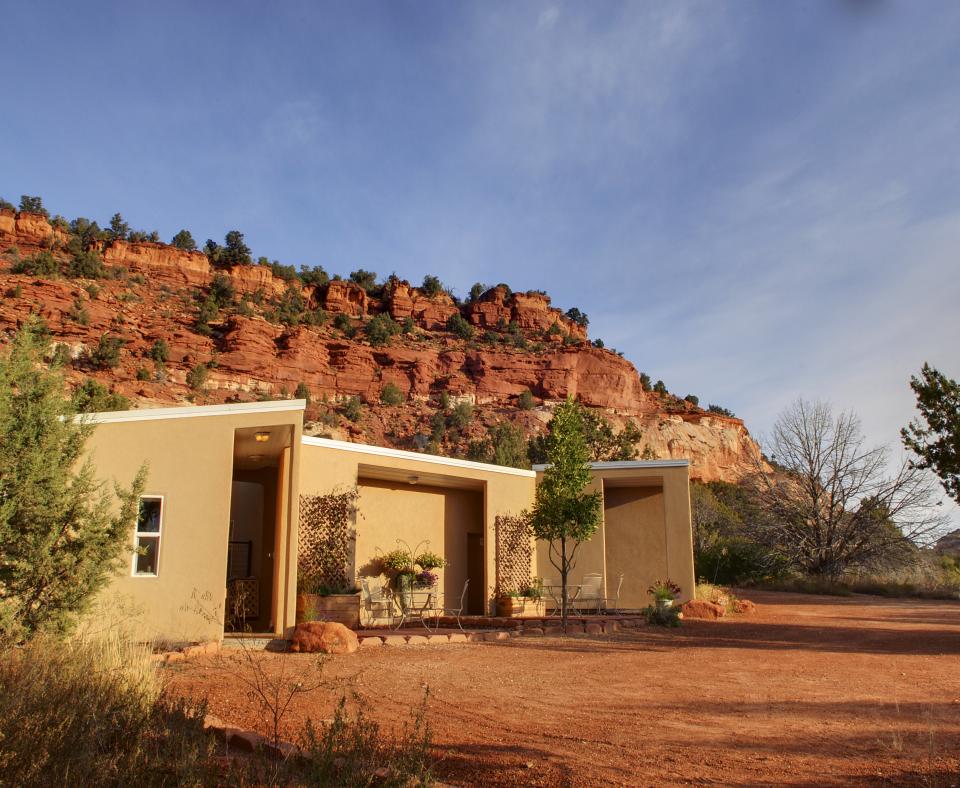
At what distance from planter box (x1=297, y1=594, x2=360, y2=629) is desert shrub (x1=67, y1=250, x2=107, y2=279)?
37.6 meters

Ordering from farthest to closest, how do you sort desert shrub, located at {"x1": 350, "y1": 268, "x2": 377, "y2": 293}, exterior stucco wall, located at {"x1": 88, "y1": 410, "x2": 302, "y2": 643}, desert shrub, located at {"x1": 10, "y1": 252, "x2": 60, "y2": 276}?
desert shrub, located at {"x1": 350, "y1": 268, "x2": 377, "y2": 293} → desert shrub, located at {"x1": 10, "y1": 252, "x2": 60, "y2": 276} → exterior stucco wall, located at {"x1": 88, "y1": 410, "x2": 302, "y2": 643}

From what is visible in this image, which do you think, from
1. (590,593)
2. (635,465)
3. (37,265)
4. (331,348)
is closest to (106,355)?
(37,265)

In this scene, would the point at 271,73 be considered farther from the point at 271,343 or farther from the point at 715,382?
the point at 271,343

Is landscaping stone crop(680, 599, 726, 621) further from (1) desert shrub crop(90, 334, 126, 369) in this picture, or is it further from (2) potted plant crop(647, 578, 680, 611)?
(1) desert shrub crop(90, 334, 126, 369)

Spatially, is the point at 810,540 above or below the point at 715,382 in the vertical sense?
below

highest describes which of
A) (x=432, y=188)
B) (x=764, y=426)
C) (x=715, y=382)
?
(x=432, y=188)

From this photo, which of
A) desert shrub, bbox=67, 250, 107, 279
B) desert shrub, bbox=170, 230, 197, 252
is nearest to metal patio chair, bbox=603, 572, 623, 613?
desert shrub, bbox=67, 250, 107, 279

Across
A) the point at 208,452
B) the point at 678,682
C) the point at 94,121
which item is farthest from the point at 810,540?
the point at 94,121

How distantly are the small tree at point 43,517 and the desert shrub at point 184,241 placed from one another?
149 feet

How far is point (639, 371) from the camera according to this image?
59.2 m

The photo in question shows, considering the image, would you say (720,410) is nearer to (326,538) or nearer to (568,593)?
(568,593)

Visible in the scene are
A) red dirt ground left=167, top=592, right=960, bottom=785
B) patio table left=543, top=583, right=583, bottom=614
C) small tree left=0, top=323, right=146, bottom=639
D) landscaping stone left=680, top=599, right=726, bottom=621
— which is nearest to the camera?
red dirt ground left=167, top=592, right=960, bottom=785

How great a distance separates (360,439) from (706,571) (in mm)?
21692

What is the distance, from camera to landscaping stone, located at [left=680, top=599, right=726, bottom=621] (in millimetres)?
14445
